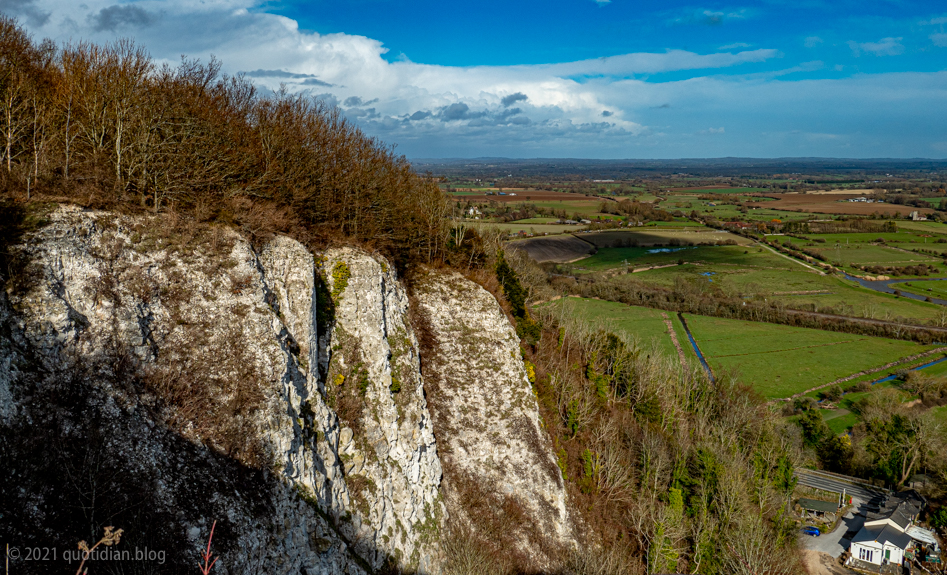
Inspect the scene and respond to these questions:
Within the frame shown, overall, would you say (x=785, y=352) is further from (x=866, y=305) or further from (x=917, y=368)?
(x=866, y=305)

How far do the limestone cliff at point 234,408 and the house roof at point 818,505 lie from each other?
33800 mm

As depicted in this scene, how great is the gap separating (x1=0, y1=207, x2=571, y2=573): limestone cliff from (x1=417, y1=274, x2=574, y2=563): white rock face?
0.48 ft

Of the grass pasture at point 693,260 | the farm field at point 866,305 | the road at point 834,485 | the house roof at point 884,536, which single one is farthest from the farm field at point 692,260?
the house roof at point 884,536

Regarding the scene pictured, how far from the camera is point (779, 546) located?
3872cm

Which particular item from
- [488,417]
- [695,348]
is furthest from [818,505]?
[488,417]

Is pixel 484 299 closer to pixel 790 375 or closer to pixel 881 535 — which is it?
pixel 881 535

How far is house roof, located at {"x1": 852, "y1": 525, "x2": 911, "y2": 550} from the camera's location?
41.8m

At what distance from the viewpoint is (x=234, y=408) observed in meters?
18.8

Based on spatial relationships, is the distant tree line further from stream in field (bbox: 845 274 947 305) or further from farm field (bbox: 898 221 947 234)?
farm field (bbox: 898 221 947 234)

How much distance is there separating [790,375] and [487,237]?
2243 inches

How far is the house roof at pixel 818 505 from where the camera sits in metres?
48.8

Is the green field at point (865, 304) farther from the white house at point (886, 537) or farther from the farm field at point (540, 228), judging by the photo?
the white house at point (886, 537)

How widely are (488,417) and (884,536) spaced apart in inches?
1466

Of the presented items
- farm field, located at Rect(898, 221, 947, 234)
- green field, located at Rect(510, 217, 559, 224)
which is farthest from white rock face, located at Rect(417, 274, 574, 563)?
farm field, located at Rect(898, 221, 947, 234)
